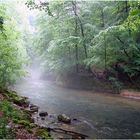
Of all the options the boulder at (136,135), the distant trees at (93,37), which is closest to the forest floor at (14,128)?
the boulder at (136,135)

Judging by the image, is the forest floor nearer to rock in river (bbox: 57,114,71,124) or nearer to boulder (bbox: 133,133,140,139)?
rock in river (bbox: 57,114,71,124)

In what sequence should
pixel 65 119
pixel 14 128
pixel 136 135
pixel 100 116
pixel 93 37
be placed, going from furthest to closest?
pixel 93 37
pixel 100 116
pixel 65 119
pixel 136 135
pixel 14 128

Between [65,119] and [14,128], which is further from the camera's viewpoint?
[65,119]

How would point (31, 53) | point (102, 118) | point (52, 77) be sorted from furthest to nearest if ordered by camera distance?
point (31, 53) < point (52, 77) < point (102, 118)

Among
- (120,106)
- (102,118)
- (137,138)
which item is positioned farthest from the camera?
(120,106)

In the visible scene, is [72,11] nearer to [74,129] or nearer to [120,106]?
[120,106]

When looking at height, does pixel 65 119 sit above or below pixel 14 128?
below

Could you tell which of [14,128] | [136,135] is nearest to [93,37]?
[136,135]

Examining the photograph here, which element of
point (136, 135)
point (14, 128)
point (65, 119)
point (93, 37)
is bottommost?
point (136, 135)

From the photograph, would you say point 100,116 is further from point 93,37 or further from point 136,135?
point 93,37

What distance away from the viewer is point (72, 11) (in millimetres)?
37375

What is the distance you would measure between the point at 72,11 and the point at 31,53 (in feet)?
104

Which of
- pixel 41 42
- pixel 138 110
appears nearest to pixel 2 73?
pixel 138 110

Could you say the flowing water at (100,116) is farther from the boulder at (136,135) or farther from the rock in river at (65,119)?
the rock in river at (65,119)
